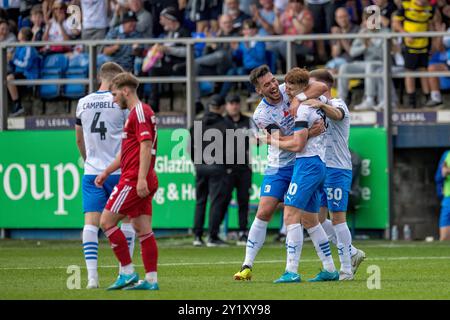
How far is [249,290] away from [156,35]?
1356 centimetres

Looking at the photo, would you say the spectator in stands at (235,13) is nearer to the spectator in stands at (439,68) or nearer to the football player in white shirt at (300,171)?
the spectator in stands at (439,68)

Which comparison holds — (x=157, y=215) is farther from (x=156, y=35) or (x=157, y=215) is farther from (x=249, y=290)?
(x=249, y=290)

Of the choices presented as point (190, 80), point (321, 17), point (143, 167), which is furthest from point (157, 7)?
point (143, 167)

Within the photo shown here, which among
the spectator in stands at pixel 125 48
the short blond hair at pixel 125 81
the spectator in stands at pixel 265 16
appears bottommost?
the short blond hair at pixel 125 81

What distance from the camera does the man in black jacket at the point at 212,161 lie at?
21.3m

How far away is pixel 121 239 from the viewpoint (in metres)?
12.0

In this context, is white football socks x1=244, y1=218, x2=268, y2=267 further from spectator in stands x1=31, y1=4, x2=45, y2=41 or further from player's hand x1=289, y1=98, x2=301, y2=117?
spectator in stands x1=31, y1=4, x2=45, y2=41

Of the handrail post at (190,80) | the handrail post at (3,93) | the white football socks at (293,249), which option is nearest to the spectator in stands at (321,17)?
the handrail post at (190,80)

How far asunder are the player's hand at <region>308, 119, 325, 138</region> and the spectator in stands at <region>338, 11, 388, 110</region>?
384 inches

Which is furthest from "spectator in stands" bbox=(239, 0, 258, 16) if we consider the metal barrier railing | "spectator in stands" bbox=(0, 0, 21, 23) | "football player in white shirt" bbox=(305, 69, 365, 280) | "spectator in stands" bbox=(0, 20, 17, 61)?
Result: "football player in white shirt" bbox=(305, 69, 365, 280)

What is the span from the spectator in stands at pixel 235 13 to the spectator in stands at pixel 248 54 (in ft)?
0.87

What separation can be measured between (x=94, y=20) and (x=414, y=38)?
665cm

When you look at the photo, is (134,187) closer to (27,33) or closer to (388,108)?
(388,108)
